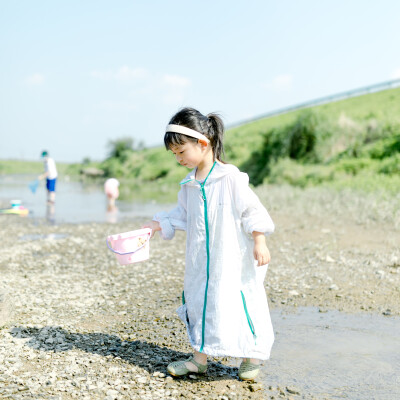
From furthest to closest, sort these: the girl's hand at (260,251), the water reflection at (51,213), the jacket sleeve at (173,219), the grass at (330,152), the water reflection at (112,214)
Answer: the grass at (330,152) → the water reflection at (112,214) → the water reflection at (51,213) → the jacket sleeve at (173,219) → the girl's hand at (260,251)

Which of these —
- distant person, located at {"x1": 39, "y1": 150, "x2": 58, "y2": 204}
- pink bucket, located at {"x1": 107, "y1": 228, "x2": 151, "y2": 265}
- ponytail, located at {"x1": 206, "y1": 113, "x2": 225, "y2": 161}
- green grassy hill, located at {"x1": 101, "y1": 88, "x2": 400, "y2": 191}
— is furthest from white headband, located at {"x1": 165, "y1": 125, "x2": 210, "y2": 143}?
distant person, located at {"x1": 39, "y1": 150, "x2": 58, "y2": 204}

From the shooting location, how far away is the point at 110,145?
4731 cm

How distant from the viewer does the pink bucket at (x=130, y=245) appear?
359 centimetres

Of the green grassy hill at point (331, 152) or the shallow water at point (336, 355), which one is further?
the green grassy hill at point (331, 152)

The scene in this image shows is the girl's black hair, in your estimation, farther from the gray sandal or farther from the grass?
the grass

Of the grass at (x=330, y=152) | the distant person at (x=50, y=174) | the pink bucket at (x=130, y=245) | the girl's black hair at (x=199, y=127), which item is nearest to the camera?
the girl's black hair at (x=199, y=127)

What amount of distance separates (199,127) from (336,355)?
213cm

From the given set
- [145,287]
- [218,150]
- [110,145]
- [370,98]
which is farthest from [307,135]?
[110,145]

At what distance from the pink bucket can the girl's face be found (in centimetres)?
60

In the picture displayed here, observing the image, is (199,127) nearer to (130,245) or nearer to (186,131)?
(186,131)

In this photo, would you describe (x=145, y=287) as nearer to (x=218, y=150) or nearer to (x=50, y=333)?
(x=50, y=333)

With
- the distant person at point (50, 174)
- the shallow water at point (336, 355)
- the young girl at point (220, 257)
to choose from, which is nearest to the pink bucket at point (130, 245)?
the young girl at point (220, 257)

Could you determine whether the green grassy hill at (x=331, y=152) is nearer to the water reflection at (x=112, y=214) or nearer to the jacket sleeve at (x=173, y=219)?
the water reflection at (x=112, y=214)

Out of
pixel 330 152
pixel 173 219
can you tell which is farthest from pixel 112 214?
pixel 330 152
